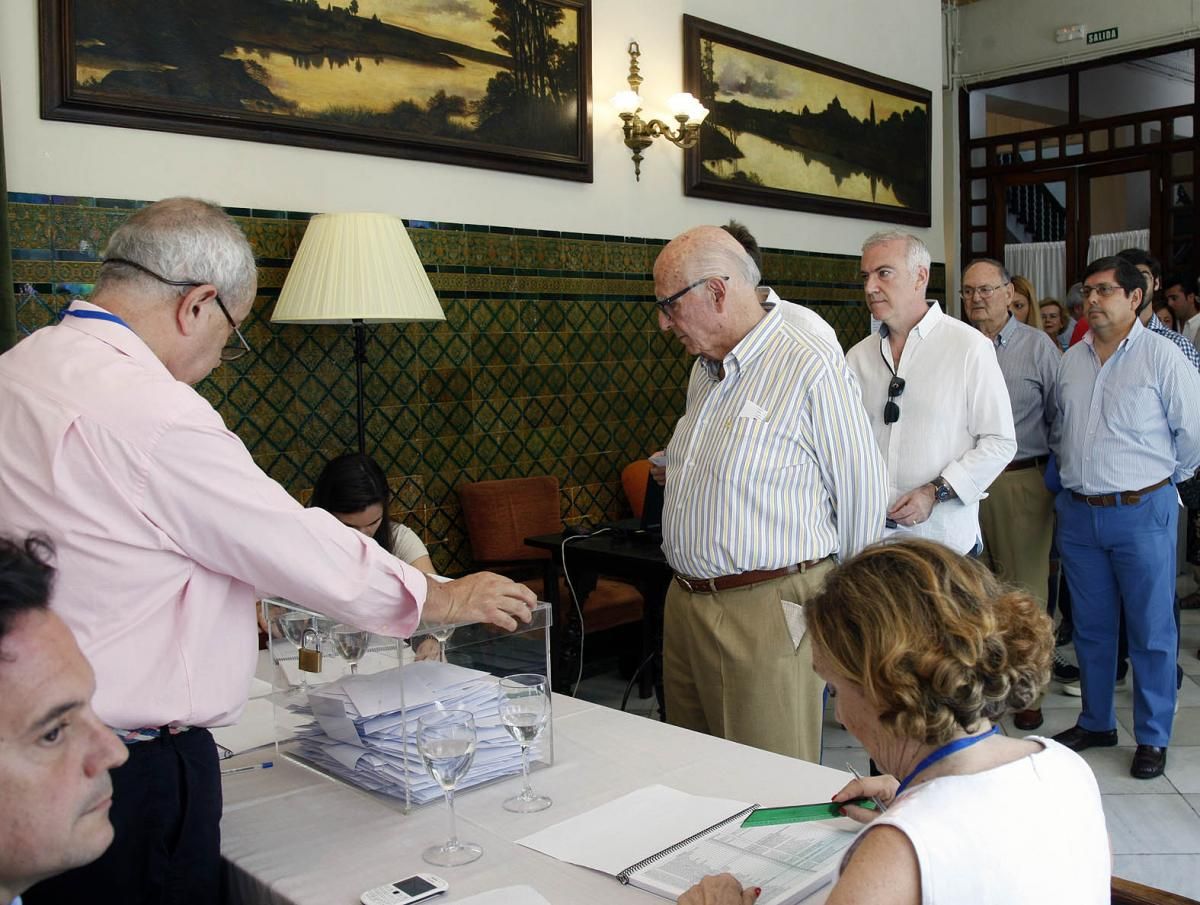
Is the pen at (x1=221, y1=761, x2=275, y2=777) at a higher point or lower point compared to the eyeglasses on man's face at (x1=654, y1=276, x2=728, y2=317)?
lower

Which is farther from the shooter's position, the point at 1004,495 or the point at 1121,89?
the point at 1121,89

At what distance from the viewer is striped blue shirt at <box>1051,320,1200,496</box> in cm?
430

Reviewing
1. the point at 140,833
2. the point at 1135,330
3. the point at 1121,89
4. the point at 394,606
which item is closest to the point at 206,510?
the point at 394,606

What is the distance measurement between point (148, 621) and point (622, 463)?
448 centimetres

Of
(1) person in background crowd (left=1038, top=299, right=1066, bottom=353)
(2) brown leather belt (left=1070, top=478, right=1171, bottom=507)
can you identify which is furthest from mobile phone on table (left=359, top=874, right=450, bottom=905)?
(1) person in background crowd (left=1038, top=299, right=1066, bottom=353)

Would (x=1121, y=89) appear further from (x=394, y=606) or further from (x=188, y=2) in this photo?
(x=394, y=606)

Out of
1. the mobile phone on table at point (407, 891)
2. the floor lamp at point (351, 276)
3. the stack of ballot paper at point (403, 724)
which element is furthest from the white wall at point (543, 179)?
the mobile phone on table at point (407, 891)

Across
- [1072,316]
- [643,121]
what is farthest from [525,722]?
[1072,316]

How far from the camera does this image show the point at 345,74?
467 centimetres

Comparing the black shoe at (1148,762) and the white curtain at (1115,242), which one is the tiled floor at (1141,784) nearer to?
the black shoe at (1148,762)

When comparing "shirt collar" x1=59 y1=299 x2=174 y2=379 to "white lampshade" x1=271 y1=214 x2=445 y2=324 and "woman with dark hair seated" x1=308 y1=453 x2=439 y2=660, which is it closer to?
"woman with dark hair seated" x1=308 y1=453 x2=439 y2=660

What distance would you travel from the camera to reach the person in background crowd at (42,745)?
3.73 ft

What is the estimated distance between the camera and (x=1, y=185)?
3701 millimetres

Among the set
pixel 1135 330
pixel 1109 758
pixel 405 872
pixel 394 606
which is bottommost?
pixel 1109 758
